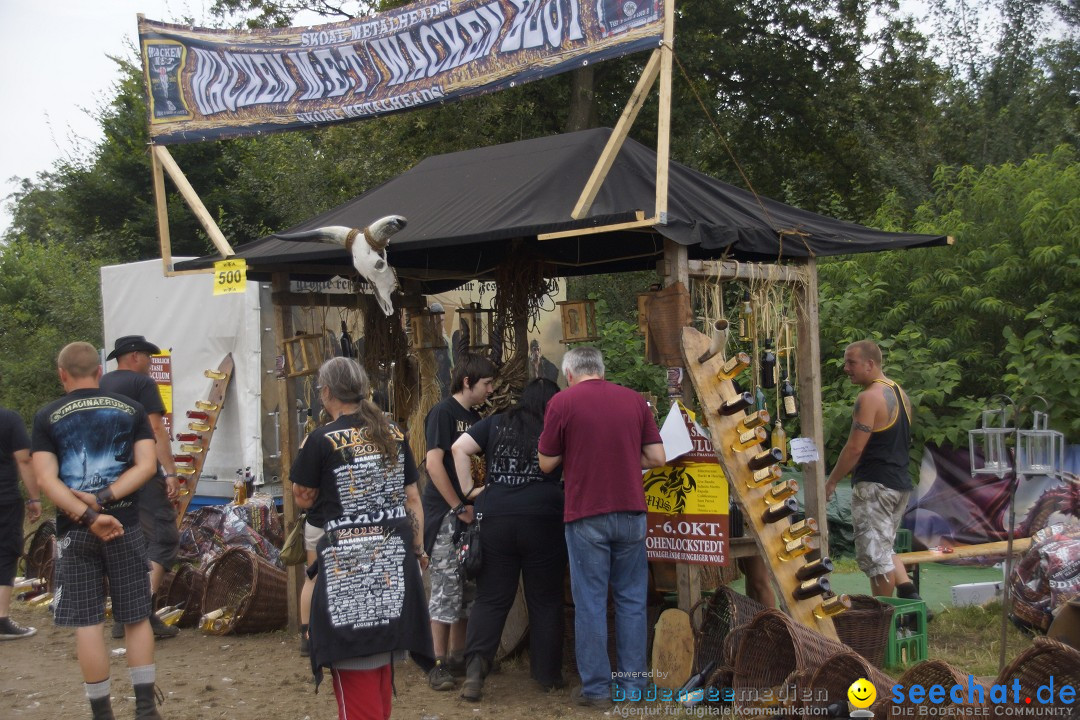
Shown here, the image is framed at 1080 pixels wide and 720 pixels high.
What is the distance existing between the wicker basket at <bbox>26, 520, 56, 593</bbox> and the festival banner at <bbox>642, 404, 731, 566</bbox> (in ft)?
18.6

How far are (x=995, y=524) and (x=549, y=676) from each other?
494 centimetres

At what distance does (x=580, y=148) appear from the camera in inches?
247

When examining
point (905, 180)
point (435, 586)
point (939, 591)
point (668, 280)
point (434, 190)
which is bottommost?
point (939, 591)

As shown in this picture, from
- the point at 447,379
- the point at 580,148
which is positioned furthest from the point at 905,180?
the point at 580,148

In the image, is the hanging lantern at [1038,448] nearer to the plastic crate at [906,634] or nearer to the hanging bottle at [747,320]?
the plastic crate at [906,634]

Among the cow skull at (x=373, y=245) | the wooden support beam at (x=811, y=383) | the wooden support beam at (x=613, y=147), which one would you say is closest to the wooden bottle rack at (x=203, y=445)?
the cow skull at (x=373, y=245)

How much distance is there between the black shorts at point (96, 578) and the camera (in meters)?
4.70

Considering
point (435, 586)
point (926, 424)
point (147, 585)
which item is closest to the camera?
point (147, 585)

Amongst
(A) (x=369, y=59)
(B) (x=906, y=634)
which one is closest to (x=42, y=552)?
(A) (x=369, y=59)

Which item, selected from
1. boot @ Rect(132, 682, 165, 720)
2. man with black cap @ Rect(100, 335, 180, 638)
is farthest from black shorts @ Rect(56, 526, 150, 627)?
man with black cap @ Rect(100, 335, 180, 638)

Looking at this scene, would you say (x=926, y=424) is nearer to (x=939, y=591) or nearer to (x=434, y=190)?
(x=939, y=591)

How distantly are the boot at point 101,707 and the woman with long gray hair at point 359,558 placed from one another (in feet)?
4.57

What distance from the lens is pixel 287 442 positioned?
6.99 metres

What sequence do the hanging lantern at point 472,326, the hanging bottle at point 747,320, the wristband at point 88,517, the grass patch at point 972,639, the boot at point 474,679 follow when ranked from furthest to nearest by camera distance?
the hanging lantern at point 472,326
the hanging bottle at point 747,320
the grass patch at point 972,639
the boot at point 474,679
the wristband at point 88,517
